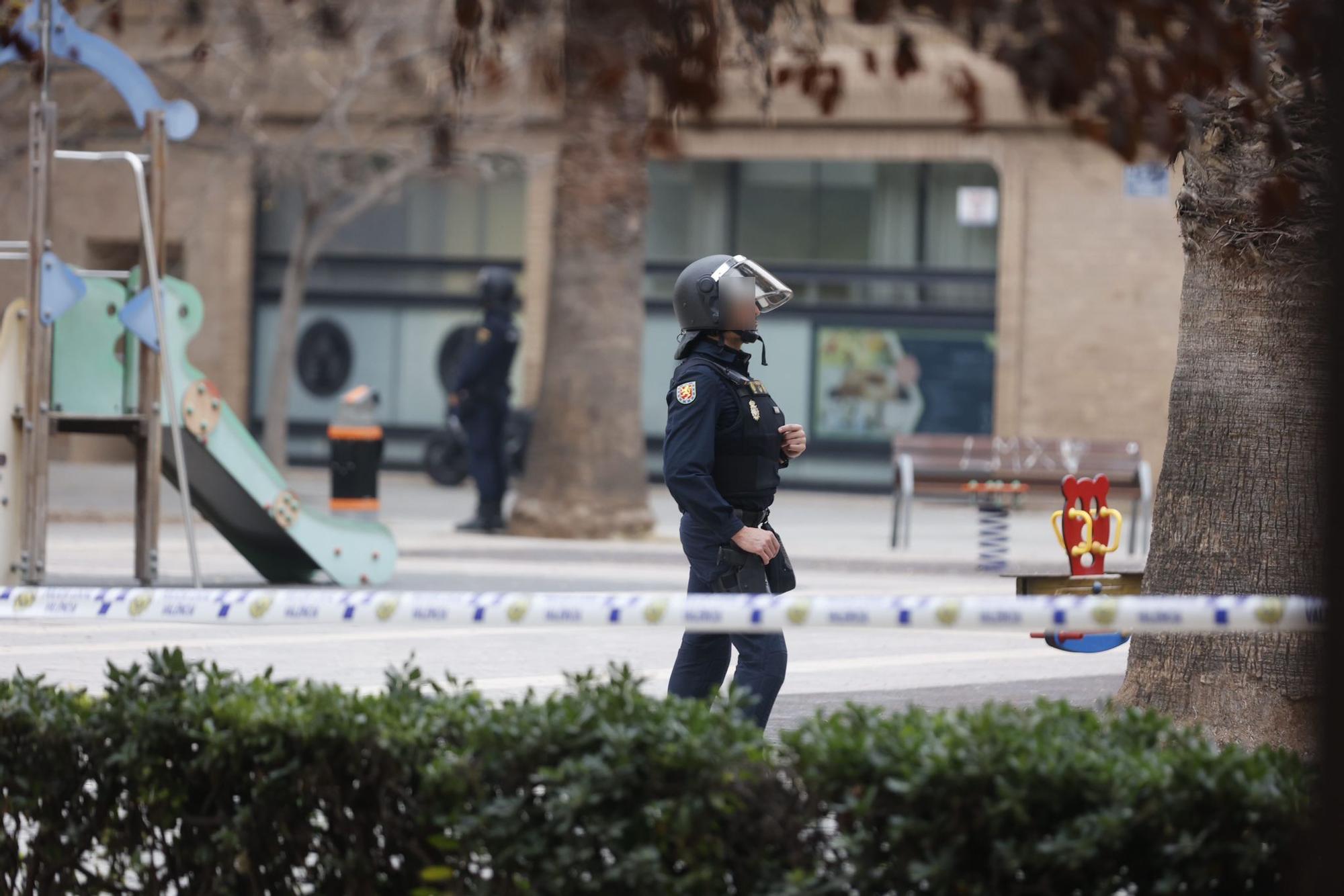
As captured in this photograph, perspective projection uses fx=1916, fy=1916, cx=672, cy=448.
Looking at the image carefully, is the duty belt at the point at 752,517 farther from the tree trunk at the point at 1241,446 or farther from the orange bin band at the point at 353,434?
the orange bin band at the point at 353,434

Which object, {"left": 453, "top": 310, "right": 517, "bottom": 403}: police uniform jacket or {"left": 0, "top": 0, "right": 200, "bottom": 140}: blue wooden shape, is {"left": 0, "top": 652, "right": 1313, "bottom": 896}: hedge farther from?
{"left": 453, "top": 310, "right": 517, "bottom": 403}: police uniform jacket

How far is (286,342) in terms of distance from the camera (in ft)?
70.2

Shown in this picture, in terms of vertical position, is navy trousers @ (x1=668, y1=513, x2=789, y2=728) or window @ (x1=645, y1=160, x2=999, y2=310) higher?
window @ (x1=645, y1=160, x2=999, y2=310)

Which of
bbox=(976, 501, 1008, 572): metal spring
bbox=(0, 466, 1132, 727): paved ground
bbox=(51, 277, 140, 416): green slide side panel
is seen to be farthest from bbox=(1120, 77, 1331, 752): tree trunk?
bbox=(976, 501, 1008, 572): metal spring

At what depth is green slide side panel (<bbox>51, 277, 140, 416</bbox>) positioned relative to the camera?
450 inches

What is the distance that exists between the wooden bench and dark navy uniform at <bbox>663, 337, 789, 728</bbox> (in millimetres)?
10460

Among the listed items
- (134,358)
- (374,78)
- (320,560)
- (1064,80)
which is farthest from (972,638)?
(374,78)

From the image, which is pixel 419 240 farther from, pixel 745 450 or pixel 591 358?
pixel 745 450

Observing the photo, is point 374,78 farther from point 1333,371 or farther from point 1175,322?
point 1333,371

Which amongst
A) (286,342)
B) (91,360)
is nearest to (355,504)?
(91,360)

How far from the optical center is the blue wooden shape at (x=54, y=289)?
1079 centimetres

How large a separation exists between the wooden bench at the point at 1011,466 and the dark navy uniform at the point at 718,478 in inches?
412

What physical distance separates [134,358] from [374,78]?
1325 centimetres

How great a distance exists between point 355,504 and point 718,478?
8512mm
